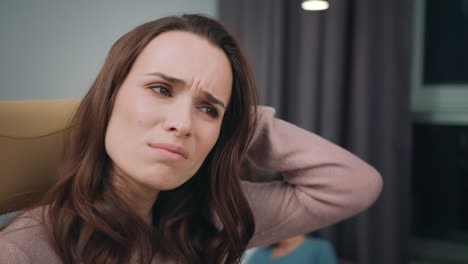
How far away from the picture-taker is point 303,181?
1025 millimetres

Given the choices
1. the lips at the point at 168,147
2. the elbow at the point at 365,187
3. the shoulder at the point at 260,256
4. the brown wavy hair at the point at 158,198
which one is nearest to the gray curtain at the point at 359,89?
the shoulder at the point at 260,256

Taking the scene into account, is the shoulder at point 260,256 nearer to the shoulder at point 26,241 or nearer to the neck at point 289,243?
the neck at point 289,243

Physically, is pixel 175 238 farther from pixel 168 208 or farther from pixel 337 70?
pixel 337 70

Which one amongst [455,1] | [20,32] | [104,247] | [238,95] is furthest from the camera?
[20,32]

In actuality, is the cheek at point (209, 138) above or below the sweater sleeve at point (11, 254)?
above

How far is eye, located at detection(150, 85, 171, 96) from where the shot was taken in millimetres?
781

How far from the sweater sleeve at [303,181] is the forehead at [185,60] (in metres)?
0.23

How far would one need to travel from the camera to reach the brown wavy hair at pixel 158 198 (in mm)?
733

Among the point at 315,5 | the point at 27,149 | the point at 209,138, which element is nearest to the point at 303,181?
the point at 209,138

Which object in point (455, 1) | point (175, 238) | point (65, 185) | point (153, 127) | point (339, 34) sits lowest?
point (175, 238)

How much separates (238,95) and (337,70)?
1.18 metres

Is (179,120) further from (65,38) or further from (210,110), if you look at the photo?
(65,38)

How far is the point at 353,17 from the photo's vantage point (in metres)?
1.97

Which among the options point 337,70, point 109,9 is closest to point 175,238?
point 337,70
